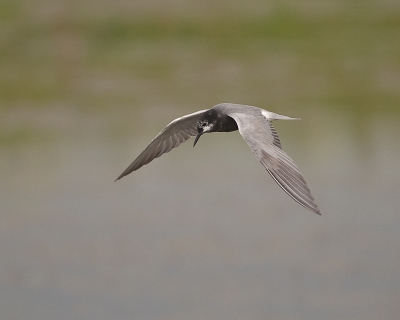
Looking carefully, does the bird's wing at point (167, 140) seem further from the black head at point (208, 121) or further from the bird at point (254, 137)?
the black head at point (208, 121)

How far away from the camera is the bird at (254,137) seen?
17.5 ft

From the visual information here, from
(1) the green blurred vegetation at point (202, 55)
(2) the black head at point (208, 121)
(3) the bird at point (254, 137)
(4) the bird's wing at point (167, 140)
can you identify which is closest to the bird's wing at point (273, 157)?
(3) the bird at point (254, 137)

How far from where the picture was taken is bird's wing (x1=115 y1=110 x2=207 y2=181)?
22.9 ft

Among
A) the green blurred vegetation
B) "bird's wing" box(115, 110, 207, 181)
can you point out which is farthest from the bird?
the green blurred vegetation

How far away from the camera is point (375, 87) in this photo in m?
16.5

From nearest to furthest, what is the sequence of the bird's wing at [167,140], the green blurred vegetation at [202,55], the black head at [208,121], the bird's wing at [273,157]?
the bird's wing at [273,157]
the black head at [208,121]
the bird's wing at [167,140]
the green blurred vegetation at [202,55]

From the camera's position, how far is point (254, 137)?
578 centimetres

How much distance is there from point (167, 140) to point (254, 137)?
1386mm

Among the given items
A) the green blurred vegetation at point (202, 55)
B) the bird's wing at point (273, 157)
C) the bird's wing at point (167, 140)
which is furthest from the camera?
the green blurred vegetation at point (202, 55)

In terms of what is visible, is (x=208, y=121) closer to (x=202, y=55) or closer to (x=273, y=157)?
(x=273, y=157)

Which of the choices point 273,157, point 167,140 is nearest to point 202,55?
point 167,140

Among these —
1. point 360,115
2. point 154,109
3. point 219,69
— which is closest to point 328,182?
point 360,115

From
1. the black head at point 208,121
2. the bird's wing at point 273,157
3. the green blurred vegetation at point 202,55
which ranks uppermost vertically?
the green blurred vegetation at point 202,55

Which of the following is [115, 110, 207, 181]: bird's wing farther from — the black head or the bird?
the black head
